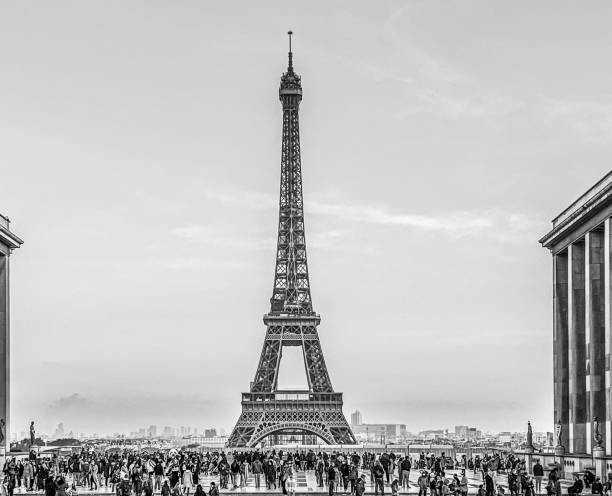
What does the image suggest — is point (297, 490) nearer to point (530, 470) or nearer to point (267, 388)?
point (530, 470)

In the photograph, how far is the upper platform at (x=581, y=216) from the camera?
70750 millimetres

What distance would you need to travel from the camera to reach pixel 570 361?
8112 cm

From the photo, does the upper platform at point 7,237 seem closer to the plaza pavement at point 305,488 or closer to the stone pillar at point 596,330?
the plaza pavement at point 305,488

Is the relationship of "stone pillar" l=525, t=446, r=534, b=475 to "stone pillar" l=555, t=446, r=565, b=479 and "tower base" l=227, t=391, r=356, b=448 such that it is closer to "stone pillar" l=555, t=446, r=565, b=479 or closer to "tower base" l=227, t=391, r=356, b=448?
"stone pillar" l=555, t=446, r=565, b=479

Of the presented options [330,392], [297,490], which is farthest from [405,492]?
[330,392]

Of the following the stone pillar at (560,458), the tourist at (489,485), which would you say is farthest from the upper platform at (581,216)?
the tourist at (489,485)

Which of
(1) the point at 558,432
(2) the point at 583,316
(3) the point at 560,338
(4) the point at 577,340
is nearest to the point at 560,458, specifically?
(1) the point at 558,432

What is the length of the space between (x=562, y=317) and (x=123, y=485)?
4340 centimetres

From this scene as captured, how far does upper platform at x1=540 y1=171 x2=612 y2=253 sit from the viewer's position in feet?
232

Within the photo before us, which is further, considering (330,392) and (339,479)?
(330,392)

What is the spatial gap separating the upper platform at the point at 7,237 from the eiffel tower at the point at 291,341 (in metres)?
63.7

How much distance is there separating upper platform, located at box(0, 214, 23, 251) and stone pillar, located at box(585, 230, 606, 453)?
119 feet

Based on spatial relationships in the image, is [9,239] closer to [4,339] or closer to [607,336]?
[4,339]

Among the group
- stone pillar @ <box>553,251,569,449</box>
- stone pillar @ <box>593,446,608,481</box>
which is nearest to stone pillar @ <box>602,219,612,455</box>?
stone pillar @ <box>593,446,608,481</box>
